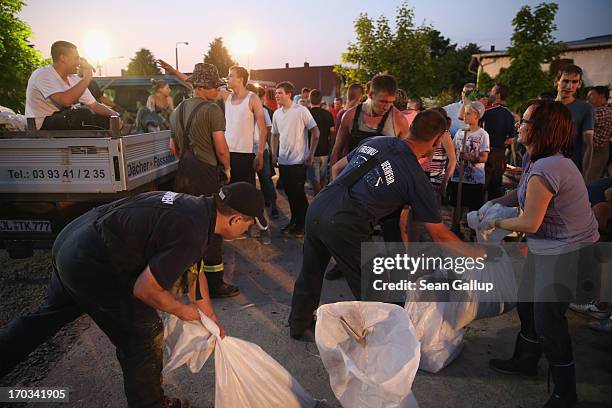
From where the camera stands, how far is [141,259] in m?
1.92

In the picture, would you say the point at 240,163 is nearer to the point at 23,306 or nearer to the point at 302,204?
the point at 302,204

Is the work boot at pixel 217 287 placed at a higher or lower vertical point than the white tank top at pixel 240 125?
lower

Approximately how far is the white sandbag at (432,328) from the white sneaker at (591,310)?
1.56 m

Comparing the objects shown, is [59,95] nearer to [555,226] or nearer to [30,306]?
[30,306]

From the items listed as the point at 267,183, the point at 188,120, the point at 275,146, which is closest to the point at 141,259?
the point at 188,120

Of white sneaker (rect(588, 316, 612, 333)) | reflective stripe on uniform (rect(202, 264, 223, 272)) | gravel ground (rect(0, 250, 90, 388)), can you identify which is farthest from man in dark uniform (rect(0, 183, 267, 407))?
white sneaker (rect(588, 316, 612, 333))

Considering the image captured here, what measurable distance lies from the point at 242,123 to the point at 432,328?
131 inches

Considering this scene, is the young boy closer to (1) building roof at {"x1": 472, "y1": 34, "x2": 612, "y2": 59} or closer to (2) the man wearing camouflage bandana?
(2) the man wearing camouflage bandana

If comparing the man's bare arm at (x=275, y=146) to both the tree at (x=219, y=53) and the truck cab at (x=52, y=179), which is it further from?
the tree at (x=219, y=53)

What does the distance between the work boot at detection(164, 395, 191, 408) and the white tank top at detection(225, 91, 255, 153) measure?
3256 millimetres

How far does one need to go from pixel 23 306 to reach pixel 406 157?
355cm

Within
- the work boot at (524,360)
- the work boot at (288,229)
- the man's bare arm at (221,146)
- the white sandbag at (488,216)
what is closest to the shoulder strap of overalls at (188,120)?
the man's bare arm at (221,146)

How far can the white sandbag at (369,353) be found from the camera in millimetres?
1968

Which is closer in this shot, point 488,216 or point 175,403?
point 175,403
